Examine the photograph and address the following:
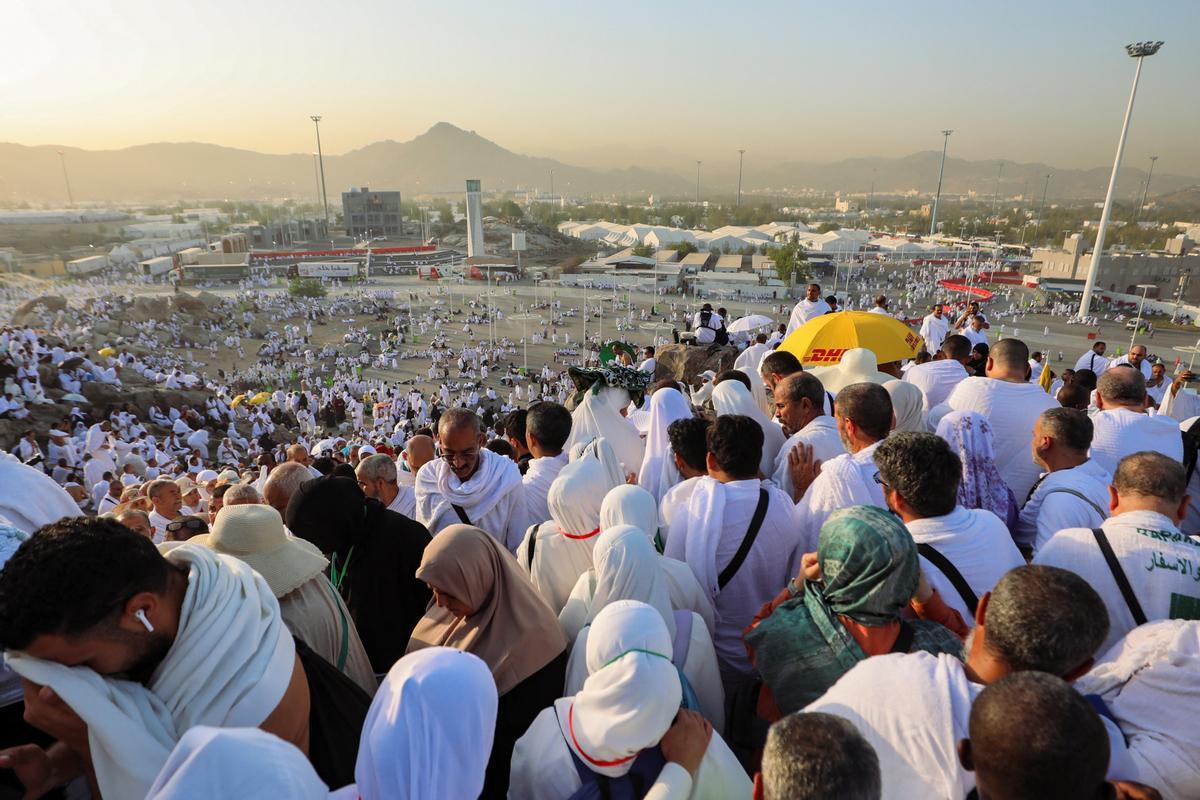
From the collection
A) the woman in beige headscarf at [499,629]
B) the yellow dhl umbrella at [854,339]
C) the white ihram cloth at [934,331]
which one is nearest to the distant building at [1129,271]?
the white ihram cloth at [934,331]

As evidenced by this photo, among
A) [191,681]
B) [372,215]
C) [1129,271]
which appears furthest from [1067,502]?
[372,215]

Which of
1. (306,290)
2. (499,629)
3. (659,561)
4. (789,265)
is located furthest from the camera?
(789,265)

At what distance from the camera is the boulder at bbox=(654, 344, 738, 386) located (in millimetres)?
8812

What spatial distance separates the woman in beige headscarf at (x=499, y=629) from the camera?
1630mm

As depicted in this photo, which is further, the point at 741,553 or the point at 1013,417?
the point at 1013,417

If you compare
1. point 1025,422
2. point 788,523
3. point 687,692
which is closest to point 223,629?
point 687,692

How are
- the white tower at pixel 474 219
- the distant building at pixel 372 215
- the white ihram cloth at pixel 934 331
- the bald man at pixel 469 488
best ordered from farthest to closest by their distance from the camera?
the distant building at pixel 372 215, the white tower at pixel 474 219, the white ihram cloth at pixel 934 331, the bald man at pixel 469 488

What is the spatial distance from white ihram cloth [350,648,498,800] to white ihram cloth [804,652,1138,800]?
700 millimetres

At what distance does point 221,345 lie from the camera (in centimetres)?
2536

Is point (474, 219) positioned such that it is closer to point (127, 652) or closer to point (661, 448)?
point (661, 448)

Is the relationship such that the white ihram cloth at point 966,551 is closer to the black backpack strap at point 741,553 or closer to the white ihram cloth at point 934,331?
the black backpack strap at point 741,553

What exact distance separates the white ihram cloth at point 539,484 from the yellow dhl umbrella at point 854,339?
2540mm

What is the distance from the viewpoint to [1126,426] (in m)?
2.74

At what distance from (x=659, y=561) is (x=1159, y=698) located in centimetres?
116
